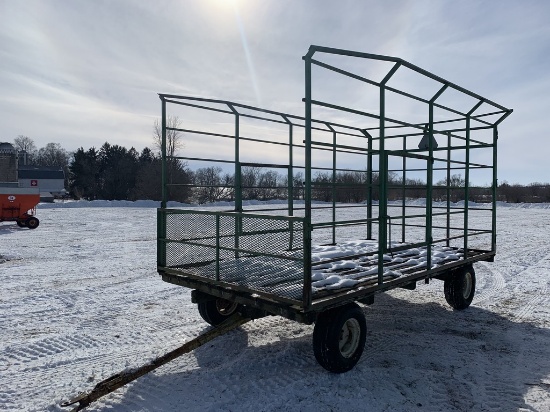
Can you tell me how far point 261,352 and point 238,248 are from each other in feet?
3.75

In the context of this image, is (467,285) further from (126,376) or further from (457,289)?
(126,376)

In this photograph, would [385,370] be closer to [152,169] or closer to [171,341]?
[171,341]

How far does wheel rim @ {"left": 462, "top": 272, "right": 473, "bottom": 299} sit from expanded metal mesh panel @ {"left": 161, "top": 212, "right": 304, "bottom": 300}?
2.89m

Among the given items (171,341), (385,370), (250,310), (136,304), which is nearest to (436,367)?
(385,370)

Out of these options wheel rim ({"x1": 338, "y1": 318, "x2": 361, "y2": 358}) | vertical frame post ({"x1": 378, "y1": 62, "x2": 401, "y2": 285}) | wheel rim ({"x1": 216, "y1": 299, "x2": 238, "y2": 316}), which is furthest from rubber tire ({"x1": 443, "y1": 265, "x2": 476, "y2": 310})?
wheel rim ({"x1": 216, "y1": 299, "x2": 238, "y2": 316})

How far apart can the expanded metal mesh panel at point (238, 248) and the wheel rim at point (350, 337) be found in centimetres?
69

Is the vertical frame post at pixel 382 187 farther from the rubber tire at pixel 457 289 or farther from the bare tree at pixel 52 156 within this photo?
the bare tree at pixel 52 156

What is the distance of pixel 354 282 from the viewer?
4270mm

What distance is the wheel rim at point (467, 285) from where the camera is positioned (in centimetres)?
597

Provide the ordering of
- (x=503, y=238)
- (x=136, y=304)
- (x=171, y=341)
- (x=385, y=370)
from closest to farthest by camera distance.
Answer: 1. (x=385, y=370)
2. (x=171, y=341)
3. (x=136, y=304)
4. (x=503, y=238)

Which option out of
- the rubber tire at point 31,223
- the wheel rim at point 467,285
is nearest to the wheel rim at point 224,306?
the wheel rim at point 467,285

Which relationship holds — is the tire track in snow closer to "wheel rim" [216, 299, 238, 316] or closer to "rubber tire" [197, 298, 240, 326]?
"wheel rim" [216, 299, 238, 316]

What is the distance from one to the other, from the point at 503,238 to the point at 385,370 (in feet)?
→ 39.1

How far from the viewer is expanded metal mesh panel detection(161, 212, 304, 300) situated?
12.7 ft
